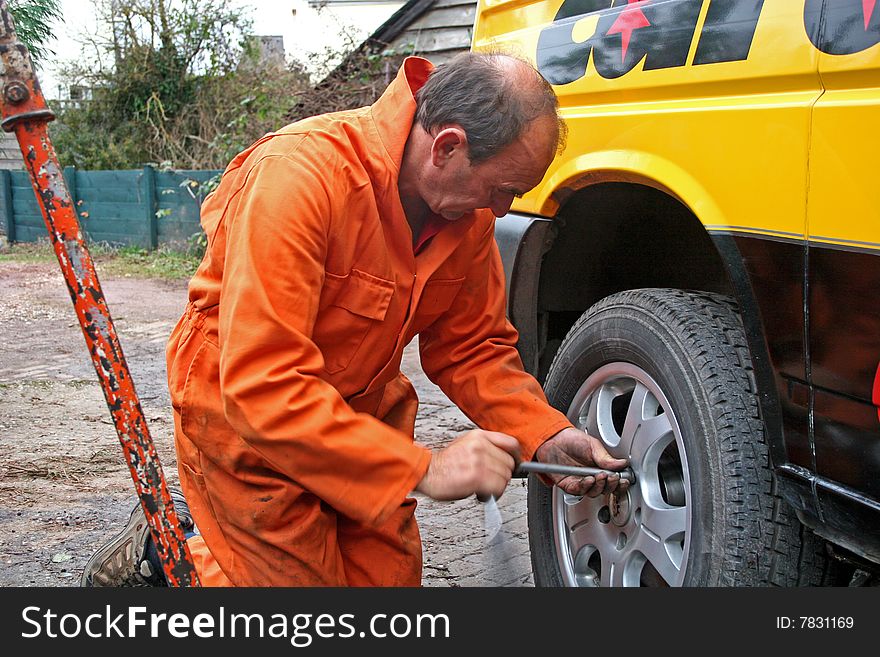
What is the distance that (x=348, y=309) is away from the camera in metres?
1.96

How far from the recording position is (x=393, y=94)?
1.99 meters

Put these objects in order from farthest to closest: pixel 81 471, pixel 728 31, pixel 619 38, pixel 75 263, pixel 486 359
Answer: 1. pixel 81 471
2. pixel 486 359
3. pixel 619 38
4. pixel 728 31
5. pixel 75 263

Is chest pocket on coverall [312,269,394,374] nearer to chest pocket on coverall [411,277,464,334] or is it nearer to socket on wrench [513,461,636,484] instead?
chest pocket on coverall [411,277,464,334]

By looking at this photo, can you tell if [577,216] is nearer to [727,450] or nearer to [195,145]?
[727,450]

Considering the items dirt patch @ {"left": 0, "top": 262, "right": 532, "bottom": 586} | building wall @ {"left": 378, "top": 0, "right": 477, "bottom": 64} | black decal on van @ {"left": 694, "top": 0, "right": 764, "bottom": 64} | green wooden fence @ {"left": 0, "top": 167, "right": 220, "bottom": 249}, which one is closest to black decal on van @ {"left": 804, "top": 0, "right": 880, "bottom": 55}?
black decal on van @ {"left": 694, "top": 0, "right": 764, "bottom": 64}

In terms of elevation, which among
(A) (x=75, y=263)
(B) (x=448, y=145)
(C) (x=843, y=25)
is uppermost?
(C) (x=843, y=25)

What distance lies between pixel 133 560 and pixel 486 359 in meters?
1.08

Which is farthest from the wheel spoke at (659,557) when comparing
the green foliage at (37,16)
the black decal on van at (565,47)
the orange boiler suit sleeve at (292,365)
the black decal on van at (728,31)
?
the green foliage at (37,16)

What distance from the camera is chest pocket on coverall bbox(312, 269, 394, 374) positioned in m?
1.93

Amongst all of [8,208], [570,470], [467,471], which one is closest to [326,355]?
[467,471]

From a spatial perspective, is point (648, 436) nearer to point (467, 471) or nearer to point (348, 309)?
point (467, 471)

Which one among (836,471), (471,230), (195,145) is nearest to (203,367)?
(471,230)

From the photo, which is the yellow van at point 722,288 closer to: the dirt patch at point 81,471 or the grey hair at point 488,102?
the grey hair at point 488,102

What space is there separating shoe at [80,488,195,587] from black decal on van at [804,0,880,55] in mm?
1838
